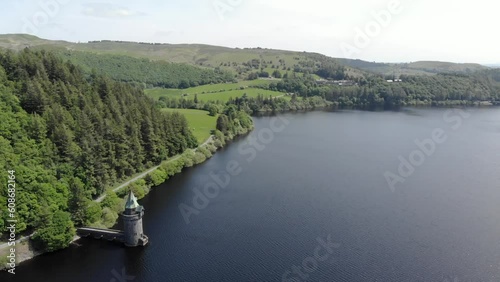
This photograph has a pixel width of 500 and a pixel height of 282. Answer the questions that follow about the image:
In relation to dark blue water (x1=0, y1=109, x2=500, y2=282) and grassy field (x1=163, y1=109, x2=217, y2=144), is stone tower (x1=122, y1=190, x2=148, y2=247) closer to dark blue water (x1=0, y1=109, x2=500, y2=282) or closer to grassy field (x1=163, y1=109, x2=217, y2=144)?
dark blue water (x1=0, y1=109, x2=500, y2=282)

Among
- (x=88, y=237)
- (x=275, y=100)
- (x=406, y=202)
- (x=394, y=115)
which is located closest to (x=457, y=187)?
(x=406, y=202)

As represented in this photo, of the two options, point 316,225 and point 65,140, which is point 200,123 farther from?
point 316,225

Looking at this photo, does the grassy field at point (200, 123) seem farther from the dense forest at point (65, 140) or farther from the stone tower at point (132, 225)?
the stone tower at point (132, 225)

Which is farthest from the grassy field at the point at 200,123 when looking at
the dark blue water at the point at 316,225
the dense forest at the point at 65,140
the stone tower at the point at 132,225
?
the stone tower at the point at 132,225

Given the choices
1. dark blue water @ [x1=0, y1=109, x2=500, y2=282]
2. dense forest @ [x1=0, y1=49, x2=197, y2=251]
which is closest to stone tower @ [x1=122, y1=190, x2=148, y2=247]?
dark blue water @ [x1=0, y1=109, x2=500, y2=282]

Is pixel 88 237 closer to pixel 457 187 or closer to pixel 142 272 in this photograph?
pixel 142 272

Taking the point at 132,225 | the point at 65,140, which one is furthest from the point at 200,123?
the point at 132,225
